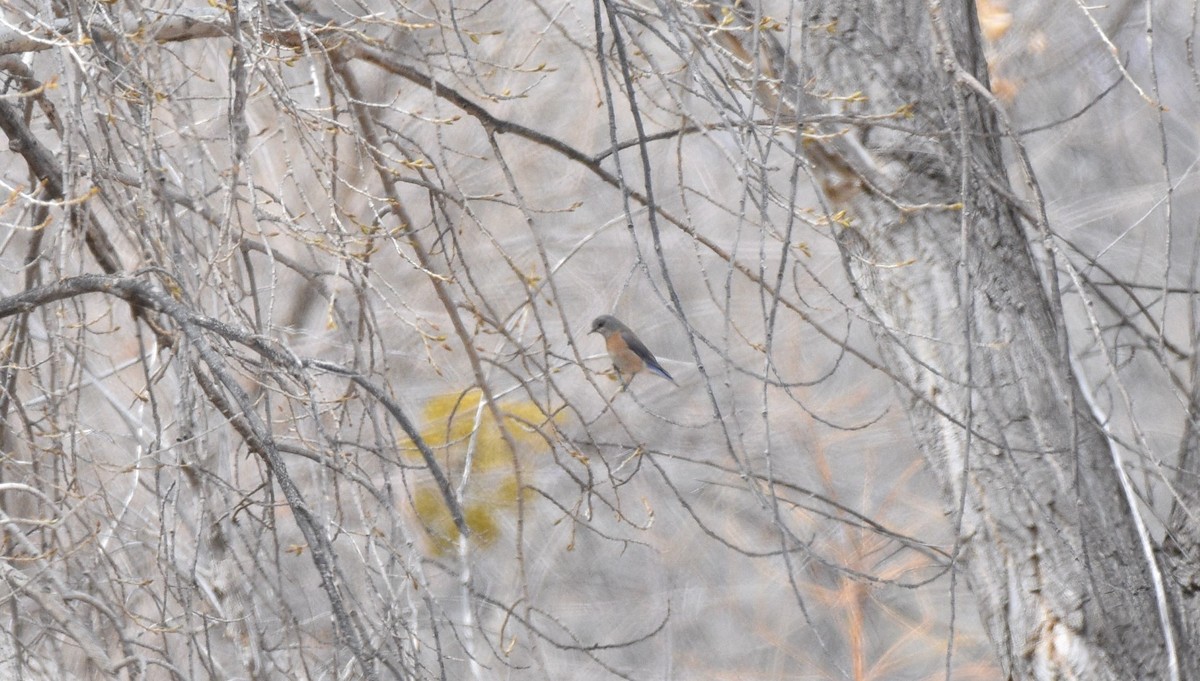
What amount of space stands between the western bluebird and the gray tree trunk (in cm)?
217

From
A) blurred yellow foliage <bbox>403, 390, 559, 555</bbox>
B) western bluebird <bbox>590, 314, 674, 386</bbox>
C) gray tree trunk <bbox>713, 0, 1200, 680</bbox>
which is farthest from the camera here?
blurred yellow foliage <bbox>403, 390, 559, 555</bbox>

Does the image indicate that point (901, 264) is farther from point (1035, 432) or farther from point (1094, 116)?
point (1094, 116)

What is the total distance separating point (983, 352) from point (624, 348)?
2443mm

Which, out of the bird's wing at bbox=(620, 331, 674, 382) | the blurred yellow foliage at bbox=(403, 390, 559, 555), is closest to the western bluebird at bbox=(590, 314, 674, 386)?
the bird's wing at bbox=(620, 331, 674, 382)

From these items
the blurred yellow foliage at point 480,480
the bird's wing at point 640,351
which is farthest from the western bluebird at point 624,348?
the blurred yellow foliage at point 480,480

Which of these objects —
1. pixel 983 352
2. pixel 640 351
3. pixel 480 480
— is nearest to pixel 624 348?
pixel 640 351

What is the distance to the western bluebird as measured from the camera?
15.7ft

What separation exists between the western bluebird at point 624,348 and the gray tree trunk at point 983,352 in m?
2.17

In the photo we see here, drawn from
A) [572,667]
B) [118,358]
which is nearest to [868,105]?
[118,358]

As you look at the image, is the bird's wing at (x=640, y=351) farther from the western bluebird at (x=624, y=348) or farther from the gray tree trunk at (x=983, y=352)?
the gray tree trunk at (x=983, y=352)

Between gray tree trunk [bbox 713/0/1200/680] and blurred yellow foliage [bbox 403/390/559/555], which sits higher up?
blurred yellow foliage [bbox 403/390/559/555]

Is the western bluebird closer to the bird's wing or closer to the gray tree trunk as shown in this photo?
the bird's wing

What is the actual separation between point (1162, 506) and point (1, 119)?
5.74 m

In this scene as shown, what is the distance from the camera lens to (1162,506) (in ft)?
21.6
